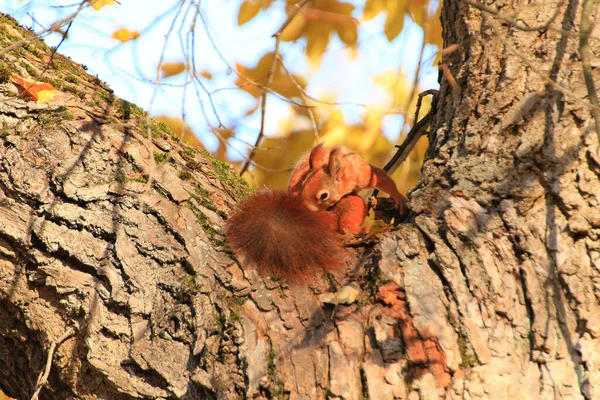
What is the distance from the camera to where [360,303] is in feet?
5.42

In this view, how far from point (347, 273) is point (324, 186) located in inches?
57.6

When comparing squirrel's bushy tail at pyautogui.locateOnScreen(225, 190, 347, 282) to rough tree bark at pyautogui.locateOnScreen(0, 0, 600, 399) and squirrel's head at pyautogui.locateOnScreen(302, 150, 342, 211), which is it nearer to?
rough tree bark at pyautogui.locateOnScreen(0, 0, 600, 399)

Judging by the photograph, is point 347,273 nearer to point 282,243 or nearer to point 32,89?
point 282,243

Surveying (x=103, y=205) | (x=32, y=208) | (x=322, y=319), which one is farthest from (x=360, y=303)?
(x=32, y=208)

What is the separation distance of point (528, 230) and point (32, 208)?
5.05ft

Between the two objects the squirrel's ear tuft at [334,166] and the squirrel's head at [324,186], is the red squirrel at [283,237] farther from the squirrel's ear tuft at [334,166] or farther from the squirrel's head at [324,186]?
the squirrel's ear tuft at [334,166]

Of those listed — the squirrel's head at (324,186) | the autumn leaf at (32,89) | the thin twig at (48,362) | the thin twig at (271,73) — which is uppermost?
the squirrel's head at (324,186)

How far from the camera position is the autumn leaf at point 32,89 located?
83.1 inches

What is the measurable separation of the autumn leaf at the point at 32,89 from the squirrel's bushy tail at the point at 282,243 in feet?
2.71

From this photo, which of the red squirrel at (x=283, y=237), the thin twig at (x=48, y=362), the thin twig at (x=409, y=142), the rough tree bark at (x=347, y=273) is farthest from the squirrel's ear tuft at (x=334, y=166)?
the thin twig at (x=48, y=362)

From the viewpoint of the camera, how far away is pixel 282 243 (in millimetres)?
1891

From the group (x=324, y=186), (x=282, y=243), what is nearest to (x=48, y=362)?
(x=282, y=243)

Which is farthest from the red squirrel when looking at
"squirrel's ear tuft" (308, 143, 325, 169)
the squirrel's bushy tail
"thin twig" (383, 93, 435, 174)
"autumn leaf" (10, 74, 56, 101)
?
"autumn leaf" (10, 74, 56, 101)

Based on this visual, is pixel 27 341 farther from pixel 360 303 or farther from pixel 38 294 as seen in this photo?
pixel 360 303
